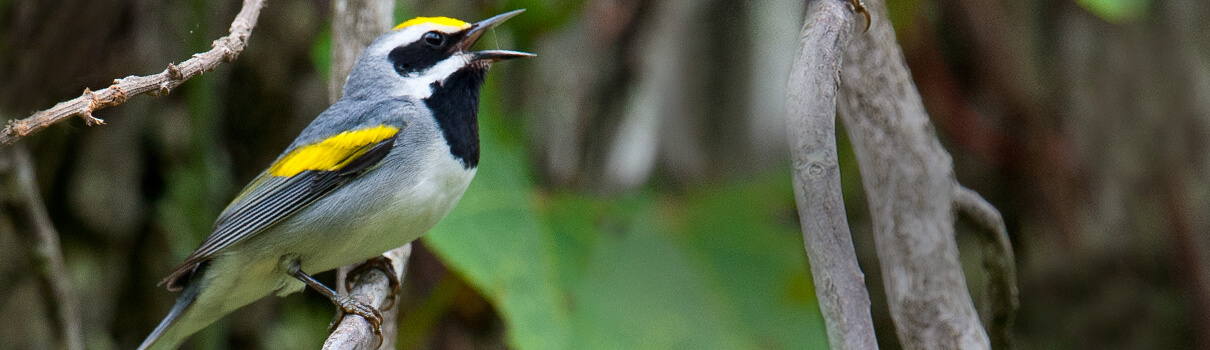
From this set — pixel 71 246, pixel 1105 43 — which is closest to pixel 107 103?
pixel 71 246

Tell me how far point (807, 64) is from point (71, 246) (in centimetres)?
345

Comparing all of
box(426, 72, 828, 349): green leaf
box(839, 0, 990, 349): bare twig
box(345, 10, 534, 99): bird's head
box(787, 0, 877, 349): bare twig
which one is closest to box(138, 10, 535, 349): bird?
box(345, 10, 534, 99): bird's head

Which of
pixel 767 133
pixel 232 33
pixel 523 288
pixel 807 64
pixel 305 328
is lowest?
pixel 305 328

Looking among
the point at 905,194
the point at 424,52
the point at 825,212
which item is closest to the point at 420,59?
the point at 424,52

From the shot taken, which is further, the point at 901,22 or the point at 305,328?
the point at 305,328

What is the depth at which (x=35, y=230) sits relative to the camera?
3.23m

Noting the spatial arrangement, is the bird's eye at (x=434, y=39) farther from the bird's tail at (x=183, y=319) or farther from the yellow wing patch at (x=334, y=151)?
the bird's tail at (x=183, y=319)

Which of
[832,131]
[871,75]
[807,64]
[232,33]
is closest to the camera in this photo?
[832,131]

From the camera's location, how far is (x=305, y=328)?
4121 mm

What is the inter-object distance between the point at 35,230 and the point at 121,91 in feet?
6.28

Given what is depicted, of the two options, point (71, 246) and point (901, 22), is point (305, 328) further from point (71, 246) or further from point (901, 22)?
point (901, 22)

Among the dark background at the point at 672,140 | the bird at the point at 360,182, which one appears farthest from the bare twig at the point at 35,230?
the bird at the point at 360,182

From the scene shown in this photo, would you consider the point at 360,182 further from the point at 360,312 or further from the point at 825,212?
the point at 825,212

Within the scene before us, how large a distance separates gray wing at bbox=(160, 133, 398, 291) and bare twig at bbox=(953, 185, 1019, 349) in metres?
1.56
